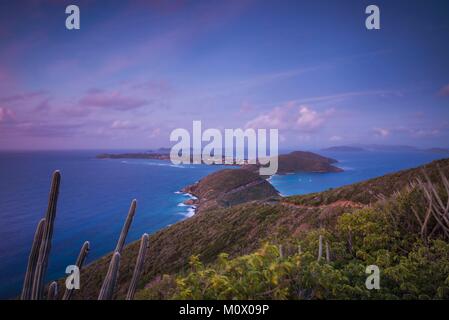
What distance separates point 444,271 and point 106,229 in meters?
42.7

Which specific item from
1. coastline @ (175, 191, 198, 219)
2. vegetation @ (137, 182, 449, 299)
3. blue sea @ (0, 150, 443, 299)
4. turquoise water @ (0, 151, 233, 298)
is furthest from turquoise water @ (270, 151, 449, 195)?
vegetation @ (137, 182, 449, 299)

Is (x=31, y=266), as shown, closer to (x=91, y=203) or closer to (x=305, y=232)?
(x=305, y=232)

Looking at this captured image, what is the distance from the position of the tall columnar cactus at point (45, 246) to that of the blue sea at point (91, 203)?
1623 cm

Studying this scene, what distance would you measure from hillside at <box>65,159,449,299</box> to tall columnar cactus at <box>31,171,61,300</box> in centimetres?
136

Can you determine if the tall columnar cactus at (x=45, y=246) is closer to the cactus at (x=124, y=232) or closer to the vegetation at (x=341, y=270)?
the cactus at (x=124, y=232)

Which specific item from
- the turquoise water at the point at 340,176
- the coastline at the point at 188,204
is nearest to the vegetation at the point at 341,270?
the turquoise water at the point at 340,176

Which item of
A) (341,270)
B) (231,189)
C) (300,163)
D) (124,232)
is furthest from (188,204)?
(341,270)

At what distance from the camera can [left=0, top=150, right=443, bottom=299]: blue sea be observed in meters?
29.8

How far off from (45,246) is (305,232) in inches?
229

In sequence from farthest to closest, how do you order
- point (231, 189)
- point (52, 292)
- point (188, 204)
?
point (188, 204)
point (231, 189)
point (52, 292)

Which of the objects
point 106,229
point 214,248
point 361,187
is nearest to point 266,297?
point 214,248

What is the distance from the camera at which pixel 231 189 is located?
51.1 m

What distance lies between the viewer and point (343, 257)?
14.0 ft

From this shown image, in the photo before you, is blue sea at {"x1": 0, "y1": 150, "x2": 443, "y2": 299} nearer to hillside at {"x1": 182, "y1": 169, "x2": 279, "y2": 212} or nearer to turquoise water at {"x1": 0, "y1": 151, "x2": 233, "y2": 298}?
turquoise water at {"x1": 0, "y1": 151, "x2": 233, "y2": 298}
